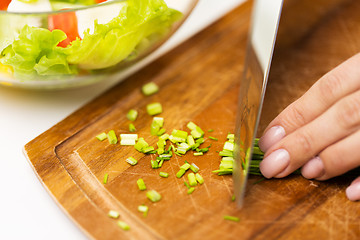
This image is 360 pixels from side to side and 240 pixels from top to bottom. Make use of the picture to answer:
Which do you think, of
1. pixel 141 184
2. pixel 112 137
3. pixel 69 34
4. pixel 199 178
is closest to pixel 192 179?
pixel 199 178

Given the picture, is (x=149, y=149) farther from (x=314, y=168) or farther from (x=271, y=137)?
(x=314, y=168)

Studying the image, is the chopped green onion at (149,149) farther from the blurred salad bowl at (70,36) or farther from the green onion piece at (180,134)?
the blurred salad bowl at (70,36)

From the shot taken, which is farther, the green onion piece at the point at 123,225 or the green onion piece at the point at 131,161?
the green onion piece at the point at 131,161

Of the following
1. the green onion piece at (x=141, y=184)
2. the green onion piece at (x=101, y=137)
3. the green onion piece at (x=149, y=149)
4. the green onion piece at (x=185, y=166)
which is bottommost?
the green onion piece at (x=141, y=184)

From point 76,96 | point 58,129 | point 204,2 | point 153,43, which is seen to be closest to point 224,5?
point 204,2

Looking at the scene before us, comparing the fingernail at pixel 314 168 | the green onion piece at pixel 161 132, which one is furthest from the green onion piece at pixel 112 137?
the fingernail at pixel 314 168

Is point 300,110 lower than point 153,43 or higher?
lower

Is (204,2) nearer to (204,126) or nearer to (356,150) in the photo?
(204,126)
